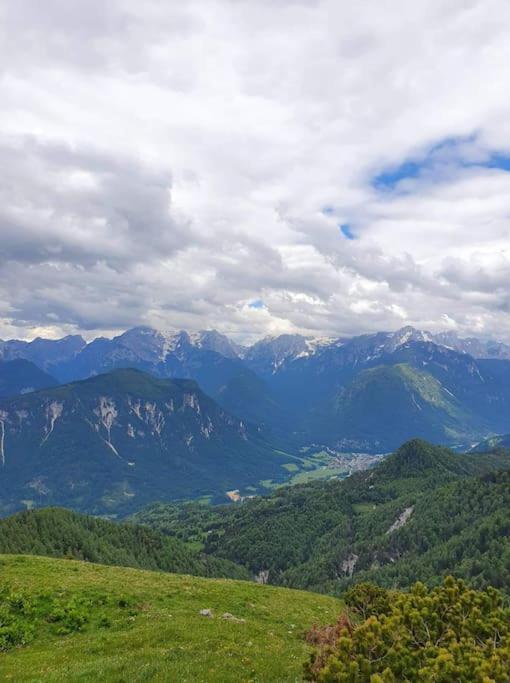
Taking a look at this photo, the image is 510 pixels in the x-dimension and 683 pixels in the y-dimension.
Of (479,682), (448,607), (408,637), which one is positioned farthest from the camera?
(448,607)

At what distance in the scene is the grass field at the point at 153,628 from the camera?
31250mm

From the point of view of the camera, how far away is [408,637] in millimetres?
26844

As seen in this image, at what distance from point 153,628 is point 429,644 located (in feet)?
83.2

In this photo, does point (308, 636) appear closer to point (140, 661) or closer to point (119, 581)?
point (140, 661)

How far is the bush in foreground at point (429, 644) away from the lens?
74.5ft

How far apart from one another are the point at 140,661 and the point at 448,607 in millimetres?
21921

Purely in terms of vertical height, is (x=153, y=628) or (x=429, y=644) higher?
(x=429, y=644)

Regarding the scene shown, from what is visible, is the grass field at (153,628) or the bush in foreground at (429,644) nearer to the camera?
the bush in foreground at (429,644)

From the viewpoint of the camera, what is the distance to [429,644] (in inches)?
1024

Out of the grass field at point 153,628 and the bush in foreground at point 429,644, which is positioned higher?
the bush in foreground at point 429,644

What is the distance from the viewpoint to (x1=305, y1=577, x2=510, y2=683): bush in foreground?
74.5 feet

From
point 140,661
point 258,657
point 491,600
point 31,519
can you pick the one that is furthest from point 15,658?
point 31,519

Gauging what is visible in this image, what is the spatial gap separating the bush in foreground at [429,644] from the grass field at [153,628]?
9478 millimetres

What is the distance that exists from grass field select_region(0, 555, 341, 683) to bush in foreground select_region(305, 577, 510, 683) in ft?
31.1
